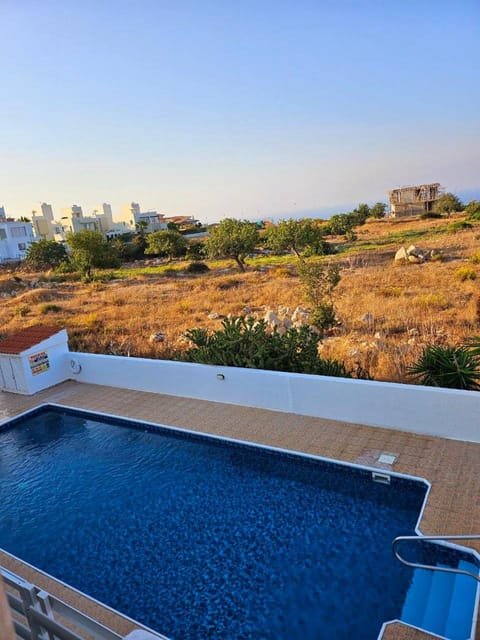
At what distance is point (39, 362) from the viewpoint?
962 cm

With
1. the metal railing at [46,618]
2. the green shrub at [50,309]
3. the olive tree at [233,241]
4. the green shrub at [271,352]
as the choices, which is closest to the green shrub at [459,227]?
the olive tree at [233,241]

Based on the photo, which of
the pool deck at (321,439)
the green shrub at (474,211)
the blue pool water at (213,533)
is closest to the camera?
the blue pool water at (213,533)

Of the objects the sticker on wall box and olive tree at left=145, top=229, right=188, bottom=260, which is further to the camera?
olive tree at left=145, top=229, right=188, bottom=260

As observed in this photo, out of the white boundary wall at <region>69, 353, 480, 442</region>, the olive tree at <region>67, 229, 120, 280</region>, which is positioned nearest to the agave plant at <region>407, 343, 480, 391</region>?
the white boundary wall at <region>69, 353, 480, 442</region>

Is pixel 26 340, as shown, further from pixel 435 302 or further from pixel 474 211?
pixel 474 211

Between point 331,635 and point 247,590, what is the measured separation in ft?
2.84

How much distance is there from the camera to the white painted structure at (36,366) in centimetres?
943

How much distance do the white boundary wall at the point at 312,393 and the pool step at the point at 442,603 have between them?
2171 mm

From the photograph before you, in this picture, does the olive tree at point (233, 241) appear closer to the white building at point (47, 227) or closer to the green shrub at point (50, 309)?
the green shrub at point (50, 309)

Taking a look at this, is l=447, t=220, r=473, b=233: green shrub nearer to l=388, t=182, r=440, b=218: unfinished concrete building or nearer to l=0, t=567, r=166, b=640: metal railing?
l=388, t=182, r=440, b=218: unfinished concrete building

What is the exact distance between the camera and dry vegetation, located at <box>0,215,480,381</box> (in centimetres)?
1024

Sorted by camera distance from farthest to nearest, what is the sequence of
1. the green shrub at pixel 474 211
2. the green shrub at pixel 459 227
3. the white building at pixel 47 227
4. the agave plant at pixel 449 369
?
the white building at pixel 47 227, the green shrub at pixel 474 211, the green shrub at pixel 459 227, the agave plant at pixel 449 369

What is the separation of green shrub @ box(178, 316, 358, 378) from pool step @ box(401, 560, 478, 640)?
3.73m

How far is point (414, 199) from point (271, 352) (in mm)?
73977
